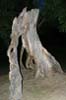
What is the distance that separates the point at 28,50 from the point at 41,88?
1223mm

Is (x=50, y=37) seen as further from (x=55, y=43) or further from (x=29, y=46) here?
(x=29, y=46)

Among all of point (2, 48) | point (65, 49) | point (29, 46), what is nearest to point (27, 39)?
point (29, 46)

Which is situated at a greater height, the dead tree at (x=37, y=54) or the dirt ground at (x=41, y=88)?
the dead tree at (x=37, y=54)

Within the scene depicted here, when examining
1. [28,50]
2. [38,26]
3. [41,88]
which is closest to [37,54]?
[28,50]

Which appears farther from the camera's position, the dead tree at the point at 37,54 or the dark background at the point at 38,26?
the dark background at the point at 38,26

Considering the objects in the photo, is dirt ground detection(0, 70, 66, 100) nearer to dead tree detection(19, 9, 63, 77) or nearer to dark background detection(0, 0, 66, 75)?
dead tree detection(19, 9, 63, 77)

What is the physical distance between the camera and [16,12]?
1130 cm

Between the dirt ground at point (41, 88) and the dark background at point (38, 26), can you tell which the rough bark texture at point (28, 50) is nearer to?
the dirt ground at point (41, 88)

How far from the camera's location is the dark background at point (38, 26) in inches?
398

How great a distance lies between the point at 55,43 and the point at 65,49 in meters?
0.59

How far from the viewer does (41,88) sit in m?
7.90

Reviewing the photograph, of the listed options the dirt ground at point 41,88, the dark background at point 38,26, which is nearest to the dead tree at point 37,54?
the dirt ground at point 41,88

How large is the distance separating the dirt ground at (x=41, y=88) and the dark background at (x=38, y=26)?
5.11 ft

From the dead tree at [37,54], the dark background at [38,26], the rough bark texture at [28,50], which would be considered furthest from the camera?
the dark background at [38,26]
